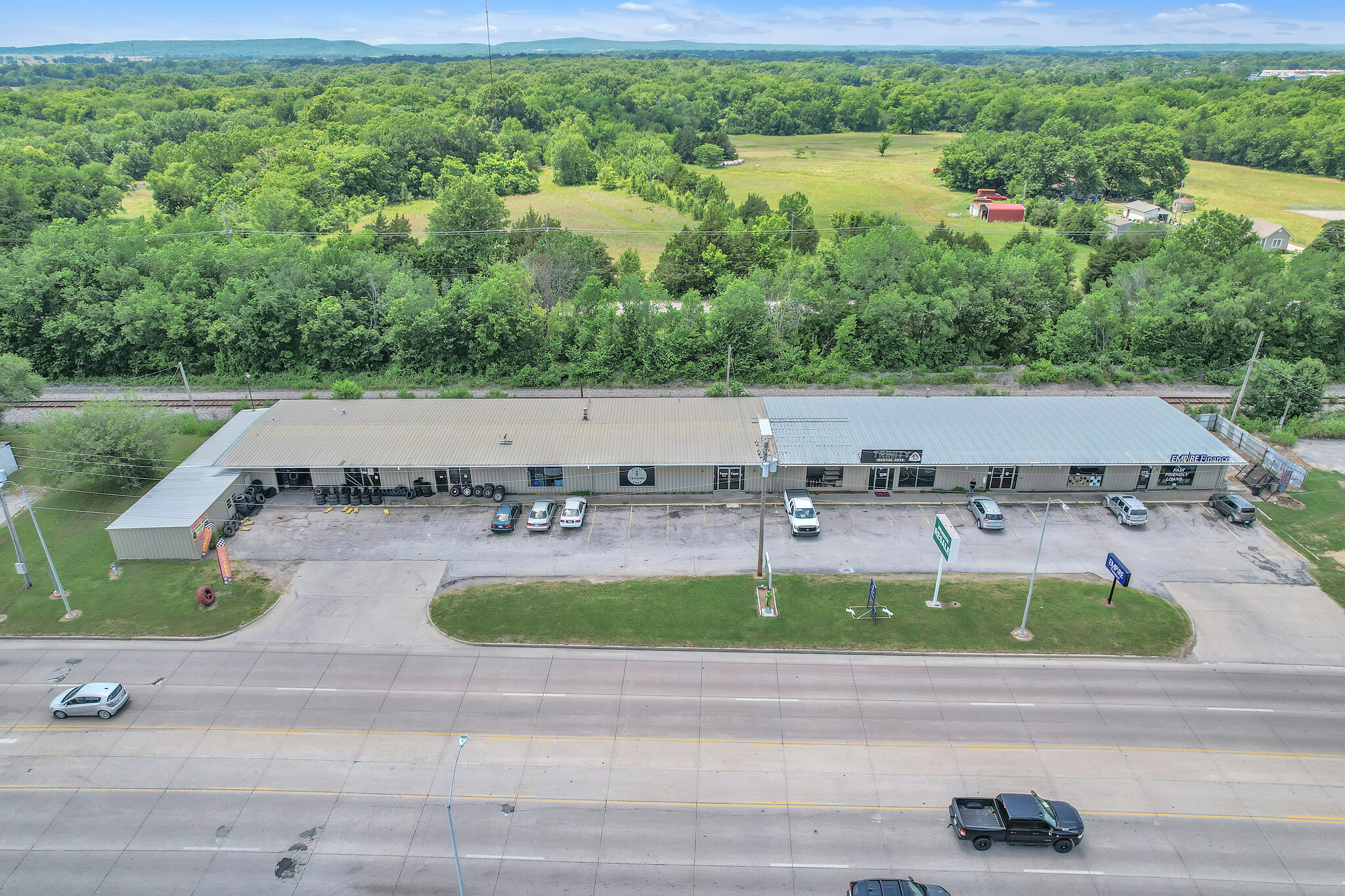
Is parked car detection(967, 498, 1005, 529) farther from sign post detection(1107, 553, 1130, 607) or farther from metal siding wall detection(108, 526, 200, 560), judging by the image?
metal siding wall detection(108, 526, 200, 560)

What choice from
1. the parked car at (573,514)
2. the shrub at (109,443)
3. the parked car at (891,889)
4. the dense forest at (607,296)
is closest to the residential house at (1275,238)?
the dense forest at (607,296)

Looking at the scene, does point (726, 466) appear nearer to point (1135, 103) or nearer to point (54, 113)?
point (1135, 103)

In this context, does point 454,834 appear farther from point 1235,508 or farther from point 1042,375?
point 1042,375

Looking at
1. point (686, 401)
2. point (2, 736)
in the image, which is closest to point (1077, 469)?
point (686, 401)

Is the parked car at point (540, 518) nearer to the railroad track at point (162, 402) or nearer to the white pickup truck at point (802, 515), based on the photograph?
the white pickup truck at point (802, 515)

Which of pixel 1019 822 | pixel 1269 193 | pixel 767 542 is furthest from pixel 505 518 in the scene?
pixel 1269 193

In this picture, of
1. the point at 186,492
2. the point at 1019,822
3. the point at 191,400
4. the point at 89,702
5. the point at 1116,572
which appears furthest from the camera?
the point at 191,400

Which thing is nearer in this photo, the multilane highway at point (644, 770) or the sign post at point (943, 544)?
the multilane highway at point (644, 770)
